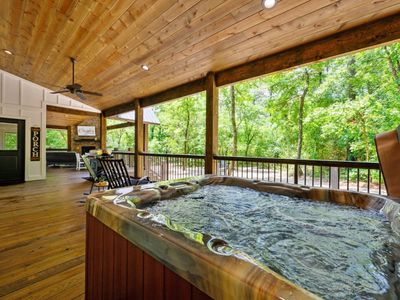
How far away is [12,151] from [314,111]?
9090 millimetres

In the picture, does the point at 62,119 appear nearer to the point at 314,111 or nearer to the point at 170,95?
the point at 170,95

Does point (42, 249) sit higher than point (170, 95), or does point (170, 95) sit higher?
point (170, 95)

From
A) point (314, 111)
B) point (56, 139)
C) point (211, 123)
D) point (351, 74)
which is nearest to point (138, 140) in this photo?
point (211, 123)

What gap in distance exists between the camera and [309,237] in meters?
1.31

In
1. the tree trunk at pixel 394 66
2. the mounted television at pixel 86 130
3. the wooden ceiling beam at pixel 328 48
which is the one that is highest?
the tree trunk at pixel 394 66

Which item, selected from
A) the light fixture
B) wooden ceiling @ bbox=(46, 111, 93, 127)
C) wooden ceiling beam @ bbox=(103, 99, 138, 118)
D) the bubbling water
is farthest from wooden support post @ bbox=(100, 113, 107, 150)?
the light fixture

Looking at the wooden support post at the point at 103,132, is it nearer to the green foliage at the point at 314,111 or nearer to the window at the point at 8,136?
the window at the point at 8,136

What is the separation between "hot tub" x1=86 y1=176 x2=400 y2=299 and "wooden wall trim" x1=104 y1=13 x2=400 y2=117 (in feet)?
5.45

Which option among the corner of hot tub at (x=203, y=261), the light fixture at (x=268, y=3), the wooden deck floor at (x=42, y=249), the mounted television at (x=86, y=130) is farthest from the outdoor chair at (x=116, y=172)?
the mounted television at (x=86, y=130)

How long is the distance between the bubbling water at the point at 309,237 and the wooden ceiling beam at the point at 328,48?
175cm

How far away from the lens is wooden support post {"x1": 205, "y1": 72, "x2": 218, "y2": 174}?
365cm

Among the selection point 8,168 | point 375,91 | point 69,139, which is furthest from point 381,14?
point 69,139

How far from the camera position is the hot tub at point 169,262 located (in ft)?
2.06

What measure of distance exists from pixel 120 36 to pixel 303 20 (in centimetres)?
228
